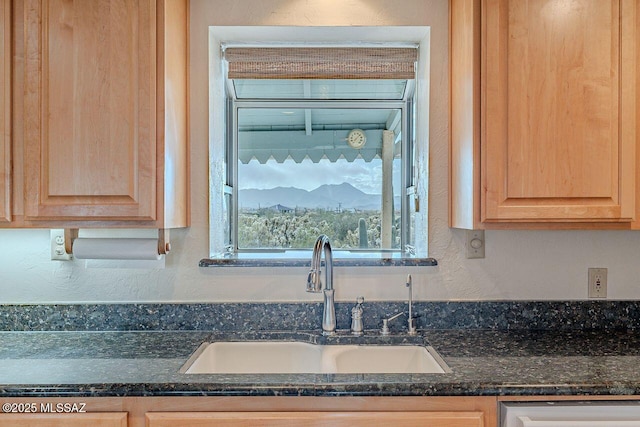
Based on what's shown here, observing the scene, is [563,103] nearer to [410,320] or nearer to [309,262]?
[410,320]

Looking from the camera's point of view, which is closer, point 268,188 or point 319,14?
point 319,14

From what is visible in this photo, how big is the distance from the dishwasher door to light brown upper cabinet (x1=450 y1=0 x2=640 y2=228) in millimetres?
565

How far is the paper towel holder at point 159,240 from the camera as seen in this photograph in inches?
68.9

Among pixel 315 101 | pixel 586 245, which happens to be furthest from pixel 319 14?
pixel 586 245

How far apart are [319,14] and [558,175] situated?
3.45ft

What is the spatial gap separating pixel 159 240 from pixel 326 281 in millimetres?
615

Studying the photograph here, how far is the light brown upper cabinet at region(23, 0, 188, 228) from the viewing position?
5.08ft

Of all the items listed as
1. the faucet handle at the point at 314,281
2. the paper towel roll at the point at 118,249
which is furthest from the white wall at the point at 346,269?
the faucet handle at the point at 314,281

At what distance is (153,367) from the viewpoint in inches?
55.4

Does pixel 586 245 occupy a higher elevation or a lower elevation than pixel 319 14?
lower

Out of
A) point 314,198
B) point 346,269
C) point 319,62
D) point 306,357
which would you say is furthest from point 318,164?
point 306,357

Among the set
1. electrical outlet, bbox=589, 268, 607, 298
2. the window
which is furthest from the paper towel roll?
electrical outlet, bbox=589, 268, 607, 298

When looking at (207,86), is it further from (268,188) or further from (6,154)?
(6,154)

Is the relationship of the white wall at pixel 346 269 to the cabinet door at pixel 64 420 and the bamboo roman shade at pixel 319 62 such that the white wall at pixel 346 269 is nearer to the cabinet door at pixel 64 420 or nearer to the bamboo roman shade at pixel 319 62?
the bamboo roman shade at pixel 319 62
